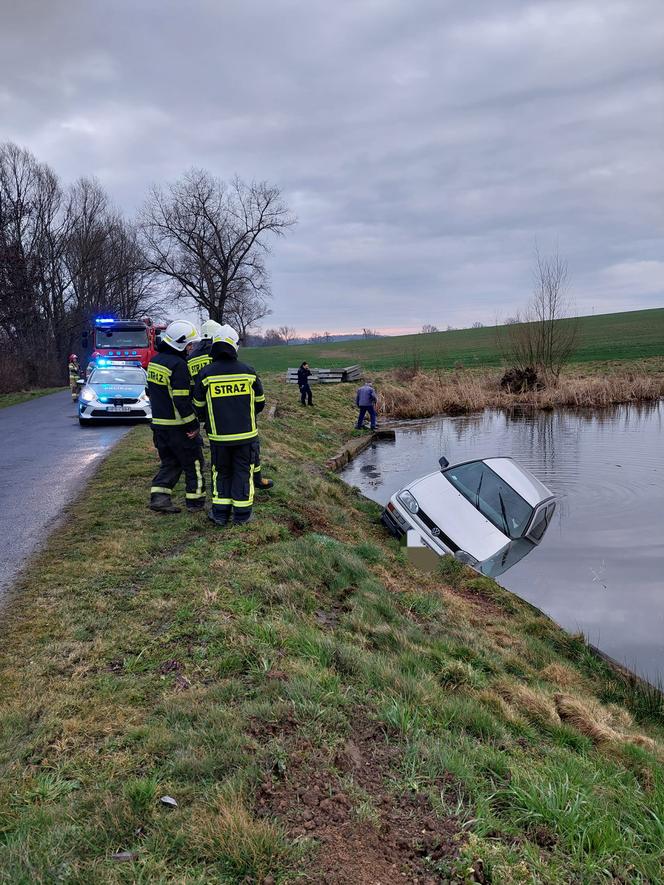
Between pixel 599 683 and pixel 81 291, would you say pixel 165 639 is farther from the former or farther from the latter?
pixel 81 291

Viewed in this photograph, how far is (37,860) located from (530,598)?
711 cm

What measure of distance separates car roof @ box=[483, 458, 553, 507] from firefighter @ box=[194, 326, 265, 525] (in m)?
4.44

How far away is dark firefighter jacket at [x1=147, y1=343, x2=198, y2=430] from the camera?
6.96 meters

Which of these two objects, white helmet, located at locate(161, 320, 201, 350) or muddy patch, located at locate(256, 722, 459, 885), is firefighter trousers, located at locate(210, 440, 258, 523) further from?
muddy patch, located at locate(256, 722, 459, 885)

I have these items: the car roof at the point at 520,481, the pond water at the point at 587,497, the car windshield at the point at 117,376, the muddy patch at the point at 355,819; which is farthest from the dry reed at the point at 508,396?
the muddy patch at the point at 355,819

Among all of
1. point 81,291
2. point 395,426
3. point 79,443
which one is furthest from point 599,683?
point 81,291

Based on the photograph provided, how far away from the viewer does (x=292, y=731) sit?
3141 mm

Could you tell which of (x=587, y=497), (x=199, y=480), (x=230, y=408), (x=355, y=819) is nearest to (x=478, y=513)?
(x=199, y=480)

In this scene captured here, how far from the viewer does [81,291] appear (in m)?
51.1

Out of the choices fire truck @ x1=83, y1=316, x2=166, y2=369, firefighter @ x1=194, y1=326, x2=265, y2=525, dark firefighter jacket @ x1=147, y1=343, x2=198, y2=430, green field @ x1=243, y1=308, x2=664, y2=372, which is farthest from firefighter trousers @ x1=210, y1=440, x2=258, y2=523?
green field @ x1=243, y1=308, x2=664, y2=372

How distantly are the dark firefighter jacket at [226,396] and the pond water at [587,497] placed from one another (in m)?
4.60

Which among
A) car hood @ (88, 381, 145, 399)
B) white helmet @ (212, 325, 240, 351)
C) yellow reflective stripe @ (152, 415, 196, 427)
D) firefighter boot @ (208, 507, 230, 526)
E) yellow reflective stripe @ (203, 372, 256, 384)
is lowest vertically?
firefighter boot @ (208, 507, 230, 526)

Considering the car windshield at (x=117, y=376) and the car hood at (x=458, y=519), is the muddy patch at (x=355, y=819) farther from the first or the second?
the car windshield at (x=117, y=376)

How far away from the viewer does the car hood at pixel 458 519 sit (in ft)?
28.0
